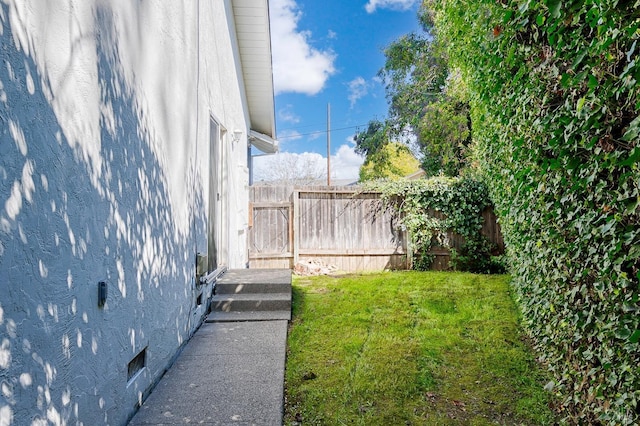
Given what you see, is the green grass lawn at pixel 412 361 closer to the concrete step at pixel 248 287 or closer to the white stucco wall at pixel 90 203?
the concrete step at pixel 248 287

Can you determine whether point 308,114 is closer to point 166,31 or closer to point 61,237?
point 166,31

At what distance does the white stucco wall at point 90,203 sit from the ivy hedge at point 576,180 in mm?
2151

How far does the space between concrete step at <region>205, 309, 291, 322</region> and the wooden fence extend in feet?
12.0

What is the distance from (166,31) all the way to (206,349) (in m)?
3.03

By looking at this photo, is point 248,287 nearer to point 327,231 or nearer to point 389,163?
point 327,231

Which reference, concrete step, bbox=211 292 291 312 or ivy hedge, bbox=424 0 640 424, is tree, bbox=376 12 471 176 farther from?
ivy hedge, bbox=424 0 640 424

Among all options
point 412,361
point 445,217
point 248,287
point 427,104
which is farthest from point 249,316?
point 427,104

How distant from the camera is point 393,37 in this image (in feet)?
45.1

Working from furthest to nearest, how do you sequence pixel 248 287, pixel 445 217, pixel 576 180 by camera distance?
pixel 445 217 → pixel 248 287 → pixel 576 180

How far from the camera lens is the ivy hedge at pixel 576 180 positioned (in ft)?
5.38

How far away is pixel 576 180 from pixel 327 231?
6.80 metres

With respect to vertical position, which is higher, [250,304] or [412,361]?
[250,304]

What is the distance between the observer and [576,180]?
2.03m

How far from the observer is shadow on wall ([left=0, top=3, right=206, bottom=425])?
1431 mm
